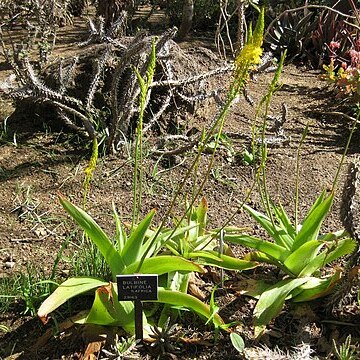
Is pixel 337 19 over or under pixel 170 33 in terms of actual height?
under

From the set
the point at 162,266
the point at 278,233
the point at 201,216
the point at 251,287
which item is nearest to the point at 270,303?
the point at 251,287

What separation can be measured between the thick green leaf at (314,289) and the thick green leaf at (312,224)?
0.53 ft

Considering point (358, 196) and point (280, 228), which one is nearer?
point (280, 228)

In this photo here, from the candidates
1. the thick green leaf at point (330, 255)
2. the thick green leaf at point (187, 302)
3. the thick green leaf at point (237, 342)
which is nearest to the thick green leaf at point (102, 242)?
the thick green leaf at point (187, 302)

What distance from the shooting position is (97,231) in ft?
7.57

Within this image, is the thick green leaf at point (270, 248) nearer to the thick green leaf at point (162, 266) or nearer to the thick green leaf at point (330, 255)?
the thick green leaf at point (330, 255)

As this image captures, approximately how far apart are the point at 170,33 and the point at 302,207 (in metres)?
1.24

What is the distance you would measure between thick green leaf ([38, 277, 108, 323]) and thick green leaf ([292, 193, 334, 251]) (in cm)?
84

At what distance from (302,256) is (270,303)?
0.24 meters

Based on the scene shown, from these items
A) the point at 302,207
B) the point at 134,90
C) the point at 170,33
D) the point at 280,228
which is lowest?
the point at 302,207

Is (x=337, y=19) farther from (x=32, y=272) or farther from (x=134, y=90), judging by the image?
(x=32, y=272)

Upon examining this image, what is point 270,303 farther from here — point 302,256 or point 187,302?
point 187,302

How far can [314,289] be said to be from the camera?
7.93ft

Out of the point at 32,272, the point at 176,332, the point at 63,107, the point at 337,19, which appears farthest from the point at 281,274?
the point at 337,19
